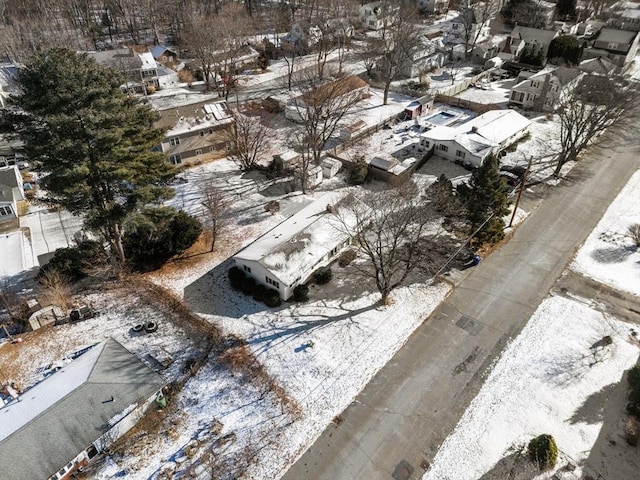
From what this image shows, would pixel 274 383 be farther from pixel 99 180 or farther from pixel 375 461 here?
pixel 99 180

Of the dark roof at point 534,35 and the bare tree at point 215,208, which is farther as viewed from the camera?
the dark roof at point 534,35

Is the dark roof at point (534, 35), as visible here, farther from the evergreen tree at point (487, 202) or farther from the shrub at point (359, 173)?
the evergreen tree at point (487, 202)

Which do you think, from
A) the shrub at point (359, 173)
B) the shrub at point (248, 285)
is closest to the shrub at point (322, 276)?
the shrub at point (248, 285)

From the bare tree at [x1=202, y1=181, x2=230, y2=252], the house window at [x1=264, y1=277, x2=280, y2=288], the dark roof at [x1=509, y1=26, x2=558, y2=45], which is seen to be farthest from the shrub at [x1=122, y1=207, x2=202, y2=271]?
the dark roof at [x1=509, y1=26, x2=558, y2=45]

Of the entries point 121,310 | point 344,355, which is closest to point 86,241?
point 121,310

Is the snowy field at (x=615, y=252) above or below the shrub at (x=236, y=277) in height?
below

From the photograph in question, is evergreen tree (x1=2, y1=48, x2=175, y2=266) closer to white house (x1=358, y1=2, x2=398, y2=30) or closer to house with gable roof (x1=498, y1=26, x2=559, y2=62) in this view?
house with gable roof (x1=498, y1=26, x2=559, y2=62)
